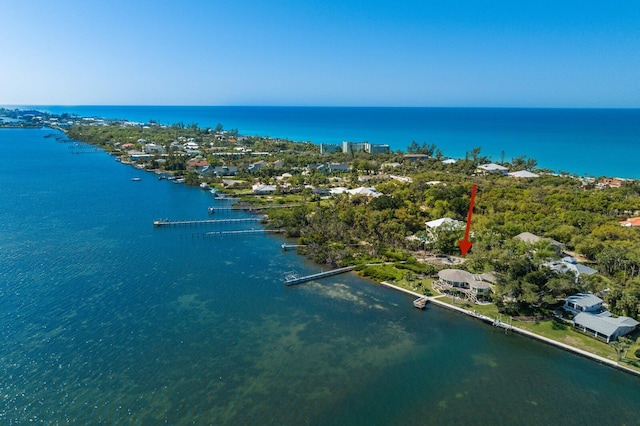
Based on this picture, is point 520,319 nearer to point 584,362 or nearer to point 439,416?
point 584,362

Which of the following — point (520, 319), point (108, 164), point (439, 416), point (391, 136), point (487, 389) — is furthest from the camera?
point (391, 136)

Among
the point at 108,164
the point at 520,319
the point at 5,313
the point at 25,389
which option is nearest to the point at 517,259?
the point at 520,319

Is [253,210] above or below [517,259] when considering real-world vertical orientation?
below

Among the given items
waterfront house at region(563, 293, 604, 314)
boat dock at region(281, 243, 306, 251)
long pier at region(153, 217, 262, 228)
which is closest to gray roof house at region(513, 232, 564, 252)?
waterfront house at region(563, 293, 604, 314)

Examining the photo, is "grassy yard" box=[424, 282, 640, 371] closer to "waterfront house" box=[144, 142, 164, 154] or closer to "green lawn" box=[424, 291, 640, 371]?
"green lawn" box=[424, 291, 640, 371]

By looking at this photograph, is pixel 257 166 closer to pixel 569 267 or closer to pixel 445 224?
pixel 445 224

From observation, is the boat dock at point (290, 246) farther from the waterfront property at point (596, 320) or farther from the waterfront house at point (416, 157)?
the waterfront house at point (416, 157)

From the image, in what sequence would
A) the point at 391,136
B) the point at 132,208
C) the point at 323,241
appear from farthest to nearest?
the point at 391,136
the point at 132,208
the point at 323,241
